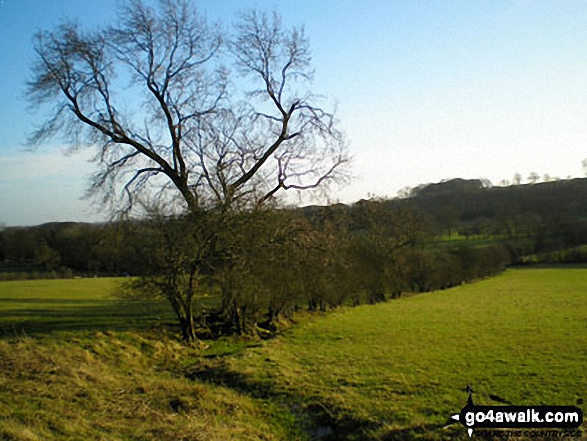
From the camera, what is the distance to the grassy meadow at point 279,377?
758 centimetres

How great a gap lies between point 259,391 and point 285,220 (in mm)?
8492

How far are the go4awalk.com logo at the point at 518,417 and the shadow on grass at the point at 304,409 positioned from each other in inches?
63.8

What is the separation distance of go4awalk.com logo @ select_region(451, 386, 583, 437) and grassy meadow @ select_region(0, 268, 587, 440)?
31 cm

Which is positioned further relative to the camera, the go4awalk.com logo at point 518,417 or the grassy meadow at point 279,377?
the grassy meadow at point 279,377

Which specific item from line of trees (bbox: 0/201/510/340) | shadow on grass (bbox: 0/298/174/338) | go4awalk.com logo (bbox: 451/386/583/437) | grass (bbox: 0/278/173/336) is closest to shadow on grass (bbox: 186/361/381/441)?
go4awalk.com logo (bbox: 451/386/583/437)

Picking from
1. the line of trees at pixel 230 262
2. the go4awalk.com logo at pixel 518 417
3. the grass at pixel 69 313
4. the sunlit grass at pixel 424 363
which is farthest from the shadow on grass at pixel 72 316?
the go4awalk.com logo at pixel 518 417

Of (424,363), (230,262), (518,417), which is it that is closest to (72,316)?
(230,262)

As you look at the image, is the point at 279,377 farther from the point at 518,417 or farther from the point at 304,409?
the point at 518,417

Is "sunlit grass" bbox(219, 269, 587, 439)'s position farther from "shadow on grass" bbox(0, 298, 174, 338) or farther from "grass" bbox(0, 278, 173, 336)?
"grass" bbox(0, 278, 173, 336)

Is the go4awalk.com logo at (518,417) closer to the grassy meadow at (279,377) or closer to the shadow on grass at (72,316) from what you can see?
the grassy meadow at (279,377)

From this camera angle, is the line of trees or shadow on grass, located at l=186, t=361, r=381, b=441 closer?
shadow on grass, located at l=186, t=361, r=381, b=441

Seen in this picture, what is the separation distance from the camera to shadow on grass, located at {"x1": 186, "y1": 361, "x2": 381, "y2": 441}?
316 inches

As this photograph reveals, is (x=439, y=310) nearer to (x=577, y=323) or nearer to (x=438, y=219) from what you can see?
(x=577, y=323)

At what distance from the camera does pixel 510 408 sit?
8000 mm
